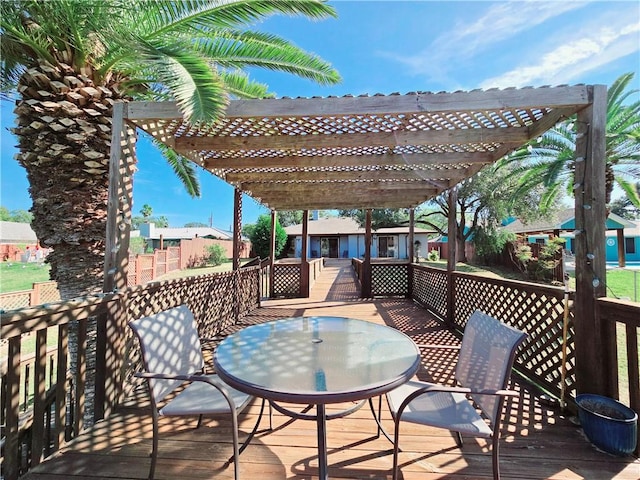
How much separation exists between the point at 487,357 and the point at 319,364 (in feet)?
3.45

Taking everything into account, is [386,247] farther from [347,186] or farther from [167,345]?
[167,345]

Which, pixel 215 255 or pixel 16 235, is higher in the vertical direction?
pixel 16 235

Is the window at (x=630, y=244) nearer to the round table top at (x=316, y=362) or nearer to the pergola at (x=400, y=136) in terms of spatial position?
the pergola at (x=400, y=136)

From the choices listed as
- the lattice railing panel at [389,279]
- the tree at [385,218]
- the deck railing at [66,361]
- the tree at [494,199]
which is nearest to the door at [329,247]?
the tree at [385,218]

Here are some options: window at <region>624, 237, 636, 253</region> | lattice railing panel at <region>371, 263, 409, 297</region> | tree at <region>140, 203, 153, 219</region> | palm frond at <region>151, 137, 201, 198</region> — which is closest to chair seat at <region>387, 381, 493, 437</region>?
palm frond at <region>151, 137, 201, 198</region>

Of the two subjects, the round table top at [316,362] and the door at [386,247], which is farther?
the door at [386,247]

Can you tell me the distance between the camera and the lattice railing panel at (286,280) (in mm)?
8070

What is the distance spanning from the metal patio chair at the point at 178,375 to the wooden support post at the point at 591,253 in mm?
2637

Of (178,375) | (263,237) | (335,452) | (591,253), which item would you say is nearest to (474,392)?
(335,452)

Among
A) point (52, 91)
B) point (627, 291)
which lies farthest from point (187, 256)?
point (627, 291)

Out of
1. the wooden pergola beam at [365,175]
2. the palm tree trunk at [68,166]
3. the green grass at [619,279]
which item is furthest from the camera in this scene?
the green grass at [619,279]

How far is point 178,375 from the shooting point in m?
1.71

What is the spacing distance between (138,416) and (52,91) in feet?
10.6

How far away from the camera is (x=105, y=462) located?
1818mm
